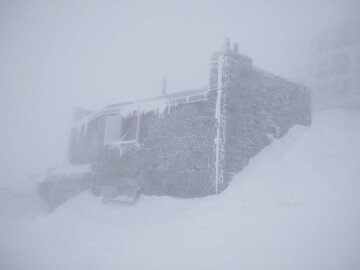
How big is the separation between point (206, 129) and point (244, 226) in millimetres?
4018

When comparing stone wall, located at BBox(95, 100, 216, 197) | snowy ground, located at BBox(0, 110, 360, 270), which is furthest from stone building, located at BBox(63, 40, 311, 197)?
snowy ground, located at BBox(0, 110, 360, 270)

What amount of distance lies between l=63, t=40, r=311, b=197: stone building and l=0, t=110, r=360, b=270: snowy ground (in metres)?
0.65

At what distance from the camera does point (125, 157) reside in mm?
13633

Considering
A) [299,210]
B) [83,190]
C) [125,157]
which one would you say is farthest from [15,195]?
[299,210]

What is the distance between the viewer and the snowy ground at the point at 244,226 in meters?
6.48

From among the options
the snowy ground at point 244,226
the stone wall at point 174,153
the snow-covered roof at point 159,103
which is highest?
the snow-covered roof at point 159,103

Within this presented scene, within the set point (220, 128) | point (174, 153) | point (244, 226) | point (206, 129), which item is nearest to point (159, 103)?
point (174, 153)

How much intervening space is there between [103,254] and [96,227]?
113 inches

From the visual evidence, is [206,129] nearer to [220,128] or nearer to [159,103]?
[220,128]

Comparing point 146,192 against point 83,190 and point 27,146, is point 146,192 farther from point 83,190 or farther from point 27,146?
point 27,146

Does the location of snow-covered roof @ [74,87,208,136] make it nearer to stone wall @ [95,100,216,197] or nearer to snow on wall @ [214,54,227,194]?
stone wall @ [95,100,216,197]

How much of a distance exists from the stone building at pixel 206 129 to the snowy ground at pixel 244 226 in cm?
65

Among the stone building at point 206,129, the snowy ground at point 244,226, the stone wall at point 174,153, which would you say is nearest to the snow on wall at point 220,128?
the stone building at point 206,129

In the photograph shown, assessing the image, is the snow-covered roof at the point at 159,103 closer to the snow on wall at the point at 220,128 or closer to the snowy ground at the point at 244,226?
the snow on wall at the point at 220,128
